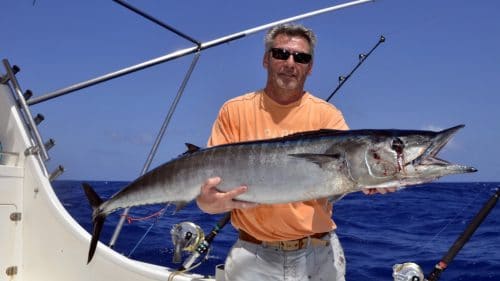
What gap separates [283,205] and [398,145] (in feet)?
2.38

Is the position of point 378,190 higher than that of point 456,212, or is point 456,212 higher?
point 378,190

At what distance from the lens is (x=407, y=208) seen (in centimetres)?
1627

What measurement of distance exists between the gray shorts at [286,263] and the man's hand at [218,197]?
1.24 feet

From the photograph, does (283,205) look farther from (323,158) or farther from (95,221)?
(95,221)

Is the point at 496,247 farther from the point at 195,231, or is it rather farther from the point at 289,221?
the point at 289,221

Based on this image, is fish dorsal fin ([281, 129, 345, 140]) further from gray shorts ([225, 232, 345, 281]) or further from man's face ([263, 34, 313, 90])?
gray shorts ([225, 232, 345, 281])

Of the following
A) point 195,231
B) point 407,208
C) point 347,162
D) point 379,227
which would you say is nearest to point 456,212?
point 407,208

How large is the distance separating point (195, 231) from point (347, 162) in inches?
74.5

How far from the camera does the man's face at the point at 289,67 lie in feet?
9.70

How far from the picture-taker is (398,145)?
→ 8.34ft

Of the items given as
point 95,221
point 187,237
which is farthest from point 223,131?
point 187,237

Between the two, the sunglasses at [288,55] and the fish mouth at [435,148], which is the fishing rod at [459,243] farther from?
the sunglasses at [288,55]

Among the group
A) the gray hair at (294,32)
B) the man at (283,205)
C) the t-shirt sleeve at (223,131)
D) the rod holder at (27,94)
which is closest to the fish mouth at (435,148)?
the man at (283,205)

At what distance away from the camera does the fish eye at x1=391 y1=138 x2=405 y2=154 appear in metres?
2.53
